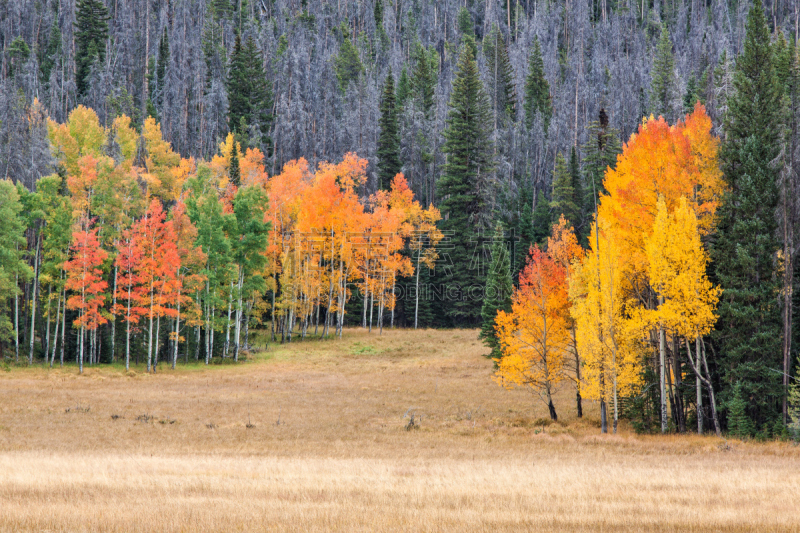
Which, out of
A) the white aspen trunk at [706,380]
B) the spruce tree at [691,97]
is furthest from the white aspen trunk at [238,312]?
the spruce tree at [691,97]

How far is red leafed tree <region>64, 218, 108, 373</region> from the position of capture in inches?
1609

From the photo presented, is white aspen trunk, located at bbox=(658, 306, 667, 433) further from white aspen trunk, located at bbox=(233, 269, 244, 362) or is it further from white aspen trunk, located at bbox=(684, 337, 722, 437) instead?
white aspen trunk, located at bbox=(233, 269, 244, 362)

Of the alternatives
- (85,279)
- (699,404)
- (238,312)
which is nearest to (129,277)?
(85,279)

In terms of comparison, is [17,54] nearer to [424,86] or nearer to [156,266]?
[424,86]

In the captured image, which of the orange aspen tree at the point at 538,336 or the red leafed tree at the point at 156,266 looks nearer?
the orange aspen tree at the point at 538,336

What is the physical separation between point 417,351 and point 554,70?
71470 millimetres

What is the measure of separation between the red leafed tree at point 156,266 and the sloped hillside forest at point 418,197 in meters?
0.21

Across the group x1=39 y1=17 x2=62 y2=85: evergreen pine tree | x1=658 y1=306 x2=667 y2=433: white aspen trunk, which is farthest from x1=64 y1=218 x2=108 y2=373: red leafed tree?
x1=39 y1=17 x2=62 y2=85: evergreen pine tree

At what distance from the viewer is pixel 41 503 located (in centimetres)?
1293

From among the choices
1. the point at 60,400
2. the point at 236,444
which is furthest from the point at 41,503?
the point at 60,400

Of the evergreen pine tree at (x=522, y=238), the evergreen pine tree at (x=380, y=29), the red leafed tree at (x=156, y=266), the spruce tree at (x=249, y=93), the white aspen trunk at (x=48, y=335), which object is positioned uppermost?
the evergreen pine tree at (x=380, y=29)

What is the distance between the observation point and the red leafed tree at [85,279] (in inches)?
1609

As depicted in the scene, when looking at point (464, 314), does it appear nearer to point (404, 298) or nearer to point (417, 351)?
point (404, 298)

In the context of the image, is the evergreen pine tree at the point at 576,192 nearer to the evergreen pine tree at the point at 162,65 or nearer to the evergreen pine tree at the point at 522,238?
the evergreen pine tree at the point at 522,238
